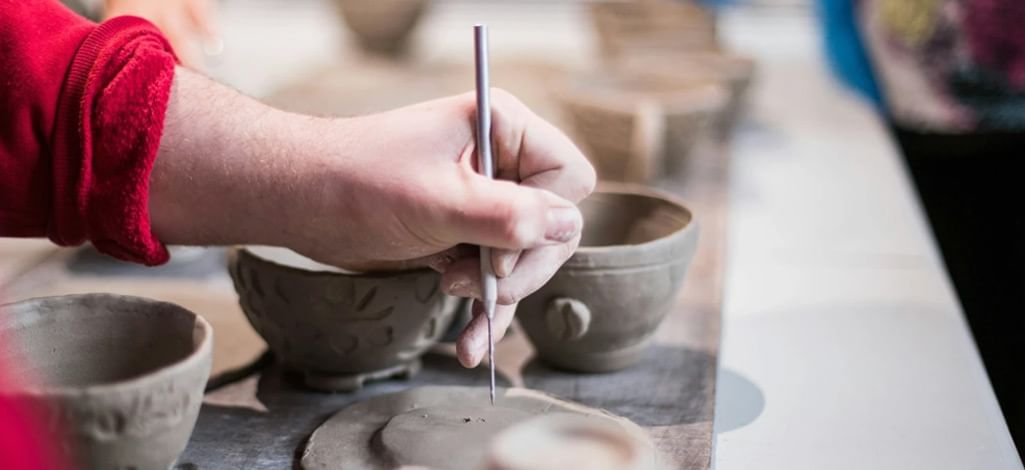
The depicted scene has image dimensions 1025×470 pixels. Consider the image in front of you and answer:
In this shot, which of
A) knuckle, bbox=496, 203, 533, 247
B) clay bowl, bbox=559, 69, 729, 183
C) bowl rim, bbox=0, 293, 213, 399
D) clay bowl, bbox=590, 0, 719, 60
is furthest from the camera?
clay bowl, bbox=590, 0, 719, 60

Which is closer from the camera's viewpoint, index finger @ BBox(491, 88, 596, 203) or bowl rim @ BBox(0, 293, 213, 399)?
bowl rim @ BBox(0, 293, 213, 399)

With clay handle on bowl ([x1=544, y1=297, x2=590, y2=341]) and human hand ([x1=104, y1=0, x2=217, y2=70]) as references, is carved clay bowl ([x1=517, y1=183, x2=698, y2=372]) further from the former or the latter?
human hand ([x1=104, y1=0, x2=217, y2=70])

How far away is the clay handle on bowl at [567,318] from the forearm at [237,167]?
249mm

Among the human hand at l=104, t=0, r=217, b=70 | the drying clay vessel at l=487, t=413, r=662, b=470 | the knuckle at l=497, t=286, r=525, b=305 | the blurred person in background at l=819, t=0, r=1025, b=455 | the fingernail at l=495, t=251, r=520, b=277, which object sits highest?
the human hand at l=104, t=0, r=217, b=70

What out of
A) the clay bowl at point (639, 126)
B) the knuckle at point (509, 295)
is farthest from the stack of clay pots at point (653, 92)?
the knuckle at point (509, 295)

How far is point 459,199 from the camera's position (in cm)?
83

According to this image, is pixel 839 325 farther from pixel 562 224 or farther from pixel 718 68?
pixel 718 68

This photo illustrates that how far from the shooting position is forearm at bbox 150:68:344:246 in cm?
89

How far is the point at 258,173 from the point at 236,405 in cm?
24

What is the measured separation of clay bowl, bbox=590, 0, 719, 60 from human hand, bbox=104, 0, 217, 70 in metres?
0.86

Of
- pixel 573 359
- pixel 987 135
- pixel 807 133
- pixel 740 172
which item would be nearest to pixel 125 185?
pixel 573 359

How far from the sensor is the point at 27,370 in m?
0.82

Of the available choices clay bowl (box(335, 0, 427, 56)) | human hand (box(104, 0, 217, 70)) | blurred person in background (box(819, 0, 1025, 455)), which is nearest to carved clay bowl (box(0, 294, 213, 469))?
human hand (box(104, 0, 217, 70))

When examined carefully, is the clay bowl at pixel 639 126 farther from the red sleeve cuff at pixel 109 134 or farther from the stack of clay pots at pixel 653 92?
the red sleeve cuff at pixel 109 134
